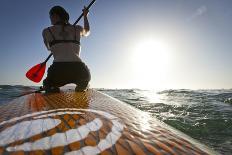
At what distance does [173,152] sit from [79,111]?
0.93 m

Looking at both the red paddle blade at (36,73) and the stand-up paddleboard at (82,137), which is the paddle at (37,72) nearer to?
the red paddle blade at (36,73)

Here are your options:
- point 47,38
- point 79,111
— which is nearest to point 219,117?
point 47,38

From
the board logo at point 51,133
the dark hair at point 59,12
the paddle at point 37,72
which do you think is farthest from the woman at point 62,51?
the board logo at point 51,133

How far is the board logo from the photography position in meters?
1.28

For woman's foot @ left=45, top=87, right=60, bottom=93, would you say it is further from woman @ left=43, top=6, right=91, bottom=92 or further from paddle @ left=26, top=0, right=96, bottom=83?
paddle @ left=26, top=0, right=96, bottom=83

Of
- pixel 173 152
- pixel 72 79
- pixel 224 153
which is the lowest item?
pixel 224 153

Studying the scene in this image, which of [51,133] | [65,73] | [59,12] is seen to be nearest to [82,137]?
[51,133]

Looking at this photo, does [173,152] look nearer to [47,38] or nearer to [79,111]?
[79,111]

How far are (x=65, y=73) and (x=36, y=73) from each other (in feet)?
8.17

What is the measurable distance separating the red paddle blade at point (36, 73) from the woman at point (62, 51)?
2.25 m

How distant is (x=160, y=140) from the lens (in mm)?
1553

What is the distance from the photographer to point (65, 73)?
14.3ft

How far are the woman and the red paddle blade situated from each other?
2253 millimetres

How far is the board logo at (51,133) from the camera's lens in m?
1.28
